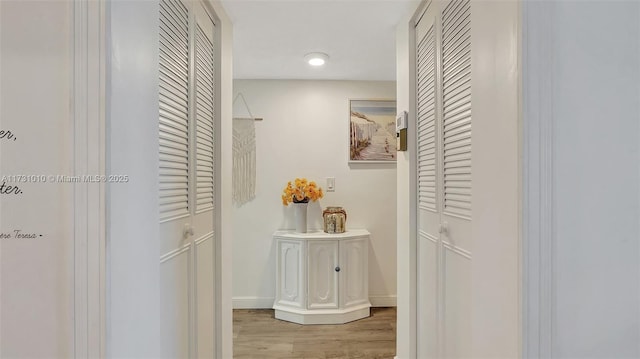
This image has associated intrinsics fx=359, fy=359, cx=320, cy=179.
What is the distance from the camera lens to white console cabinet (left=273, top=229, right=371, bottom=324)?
311 centimetres

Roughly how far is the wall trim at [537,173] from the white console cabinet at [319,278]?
2.33 meters

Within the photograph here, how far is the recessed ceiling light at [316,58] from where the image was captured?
2.72m

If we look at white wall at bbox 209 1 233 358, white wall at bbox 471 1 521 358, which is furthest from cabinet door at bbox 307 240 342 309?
white wall at bbox 471 1 521 358

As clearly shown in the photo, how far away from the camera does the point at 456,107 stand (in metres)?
1.43

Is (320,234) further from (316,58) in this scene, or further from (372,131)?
(316,58)

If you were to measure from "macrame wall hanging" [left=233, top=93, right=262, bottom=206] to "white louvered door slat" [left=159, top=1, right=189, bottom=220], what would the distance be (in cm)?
186

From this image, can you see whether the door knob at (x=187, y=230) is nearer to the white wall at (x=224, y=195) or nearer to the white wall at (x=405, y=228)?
the white wall at (x=224, y=195)

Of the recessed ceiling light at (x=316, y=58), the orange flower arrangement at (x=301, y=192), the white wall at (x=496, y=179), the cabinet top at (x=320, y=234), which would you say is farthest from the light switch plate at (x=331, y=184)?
the white wall at (x=496, y=179)

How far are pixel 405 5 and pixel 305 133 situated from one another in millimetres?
1718

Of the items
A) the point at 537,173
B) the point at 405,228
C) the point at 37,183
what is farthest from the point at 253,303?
the point at 537,173

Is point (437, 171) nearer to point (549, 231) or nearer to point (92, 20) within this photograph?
point (549, 231)

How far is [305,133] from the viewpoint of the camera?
3.49 metres

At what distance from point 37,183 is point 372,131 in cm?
297

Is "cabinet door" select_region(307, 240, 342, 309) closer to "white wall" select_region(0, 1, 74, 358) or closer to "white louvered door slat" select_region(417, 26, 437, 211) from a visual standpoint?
"white louvered door slat" select_region(417, 26, 437, 211)
